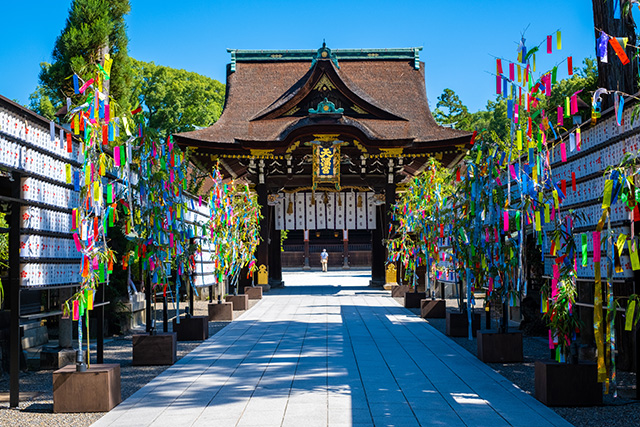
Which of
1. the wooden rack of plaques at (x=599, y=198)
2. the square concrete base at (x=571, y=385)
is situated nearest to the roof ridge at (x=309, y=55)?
the wooden rack of plaques at (x=599, y=198)

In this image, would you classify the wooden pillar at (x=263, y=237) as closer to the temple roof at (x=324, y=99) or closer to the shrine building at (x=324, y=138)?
the shrine building at (x=324, y=138)

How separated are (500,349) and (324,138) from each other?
1172 cm

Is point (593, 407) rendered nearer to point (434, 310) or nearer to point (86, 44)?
point (434, 310)

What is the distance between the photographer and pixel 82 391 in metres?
5.63

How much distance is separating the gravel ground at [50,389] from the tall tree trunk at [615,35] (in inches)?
292

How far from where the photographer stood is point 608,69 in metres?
9.45

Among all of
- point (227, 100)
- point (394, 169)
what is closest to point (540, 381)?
point (394, 169)

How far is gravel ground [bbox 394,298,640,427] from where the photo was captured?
16.6ft

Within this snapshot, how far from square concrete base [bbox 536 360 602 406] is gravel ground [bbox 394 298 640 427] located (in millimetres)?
90

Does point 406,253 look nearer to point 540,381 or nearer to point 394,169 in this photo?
point 394,169

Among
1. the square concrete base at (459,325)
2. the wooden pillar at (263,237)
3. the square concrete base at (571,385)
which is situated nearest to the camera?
the square concrete base at (571,385)

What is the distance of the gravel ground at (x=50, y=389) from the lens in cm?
530

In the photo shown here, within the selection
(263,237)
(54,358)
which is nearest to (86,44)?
(263,237)

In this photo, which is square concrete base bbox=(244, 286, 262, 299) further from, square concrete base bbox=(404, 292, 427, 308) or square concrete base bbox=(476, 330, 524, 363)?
square concrete base bbox=(476, 330, 524, 363)
